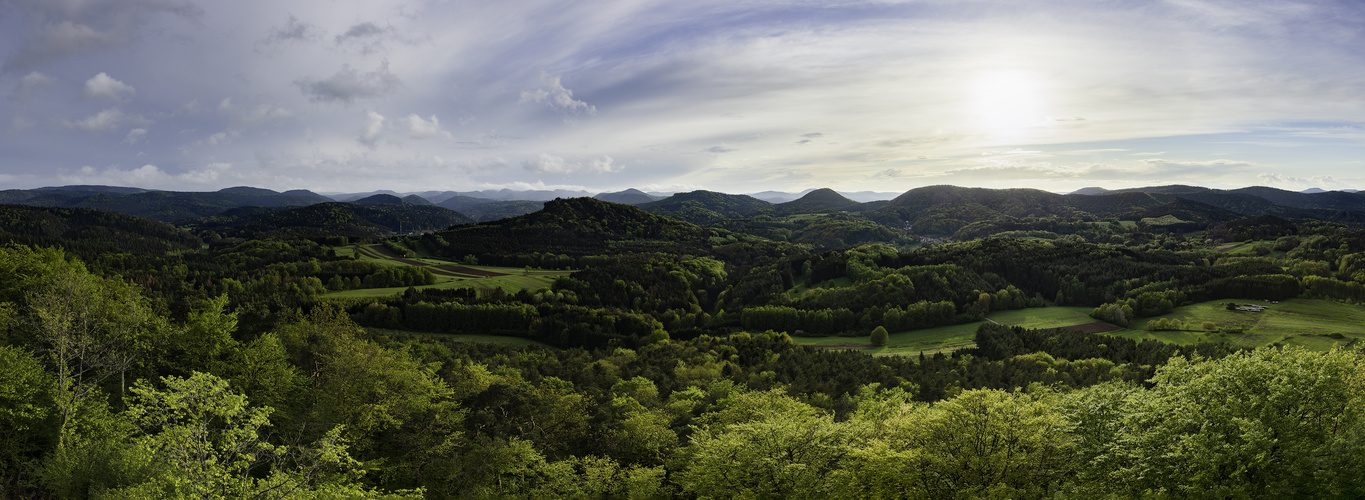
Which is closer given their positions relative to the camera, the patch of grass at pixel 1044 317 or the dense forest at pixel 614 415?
the dense forest at pixel 614 415

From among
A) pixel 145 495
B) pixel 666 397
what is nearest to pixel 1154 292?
pixel 666 397

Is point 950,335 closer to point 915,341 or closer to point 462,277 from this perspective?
point 915,341

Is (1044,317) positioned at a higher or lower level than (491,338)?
higher

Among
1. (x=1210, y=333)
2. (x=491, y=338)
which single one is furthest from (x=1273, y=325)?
(x=491, y=338)

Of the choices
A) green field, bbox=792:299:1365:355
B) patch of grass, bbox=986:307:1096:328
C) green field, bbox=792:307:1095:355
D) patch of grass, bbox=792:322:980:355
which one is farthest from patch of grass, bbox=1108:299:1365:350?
patch of grass, bbox=792:322:980:355

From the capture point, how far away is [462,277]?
149 meters

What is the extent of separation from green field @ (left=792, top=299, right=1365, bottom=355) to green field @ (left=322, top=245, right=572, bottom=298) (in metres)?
78.0

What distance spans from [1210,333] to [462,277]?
17257 centimetres

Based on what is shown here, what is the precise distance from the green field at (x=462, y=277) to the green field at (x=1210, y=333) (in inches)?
3071

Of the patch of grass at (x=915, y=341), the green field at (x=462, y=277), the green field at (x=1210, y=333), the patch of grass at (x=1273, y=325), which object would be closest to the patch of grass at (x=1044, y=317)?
the green field at (x=1210, y=333)

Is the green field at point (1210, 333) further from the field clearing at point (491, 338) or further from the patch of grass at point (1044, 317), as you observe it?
the field clearing at point (491, 338)

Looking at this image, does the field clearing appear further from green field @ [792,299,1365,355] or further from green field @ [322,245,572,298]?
green field @ [792,299,1365,355]

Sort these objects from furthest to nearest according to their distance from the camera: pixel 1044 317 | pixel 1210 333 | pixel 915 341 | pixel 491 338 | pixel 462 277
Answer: pixel 462 277, pixel 1044 317, pixel 915 341, pixel 491 338, pixel 1210 333

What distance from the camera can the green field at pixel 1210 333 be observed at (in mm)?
91312
